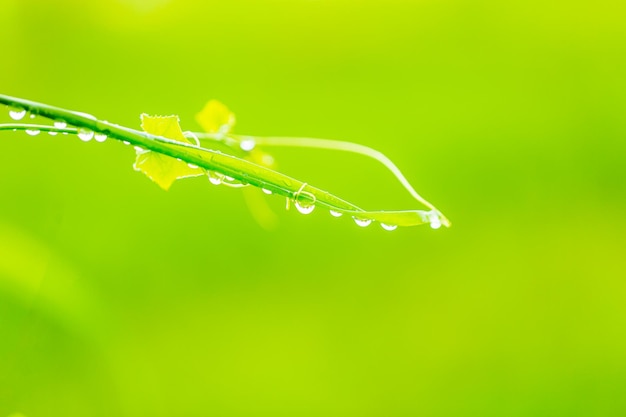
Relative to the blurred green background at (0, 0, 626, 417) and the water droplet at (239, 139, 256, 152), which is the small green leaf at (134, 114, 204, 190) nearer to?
the water droplet at (239, 139, 256, 152)

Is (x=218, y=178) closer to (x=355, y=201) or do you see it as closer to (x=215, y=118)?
(x=215, y=118)

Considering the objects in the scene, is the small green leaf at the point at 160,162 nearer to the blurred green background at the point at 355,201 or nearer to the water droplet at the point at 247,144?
the water droplet at the point at 247,144

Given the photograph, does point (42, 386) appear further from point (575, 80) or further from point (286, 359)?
point (575, 80)

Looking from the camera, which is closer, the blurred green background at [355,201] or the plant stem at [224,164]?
the plant stem at [224,164]

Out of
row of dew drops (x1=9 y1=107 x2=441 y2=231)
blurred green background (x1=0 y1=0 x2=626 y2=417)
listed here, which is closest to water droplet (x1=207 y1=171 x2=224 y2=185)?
row of dew drops (x1=9 y1=107 x2=441 y2=231)

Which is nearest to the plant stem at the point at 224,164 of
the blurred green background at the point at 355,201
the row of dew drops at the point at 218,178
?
the row of dew drops at the point at 218,178

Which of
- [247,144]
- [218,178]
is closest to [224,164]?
[218,178]
